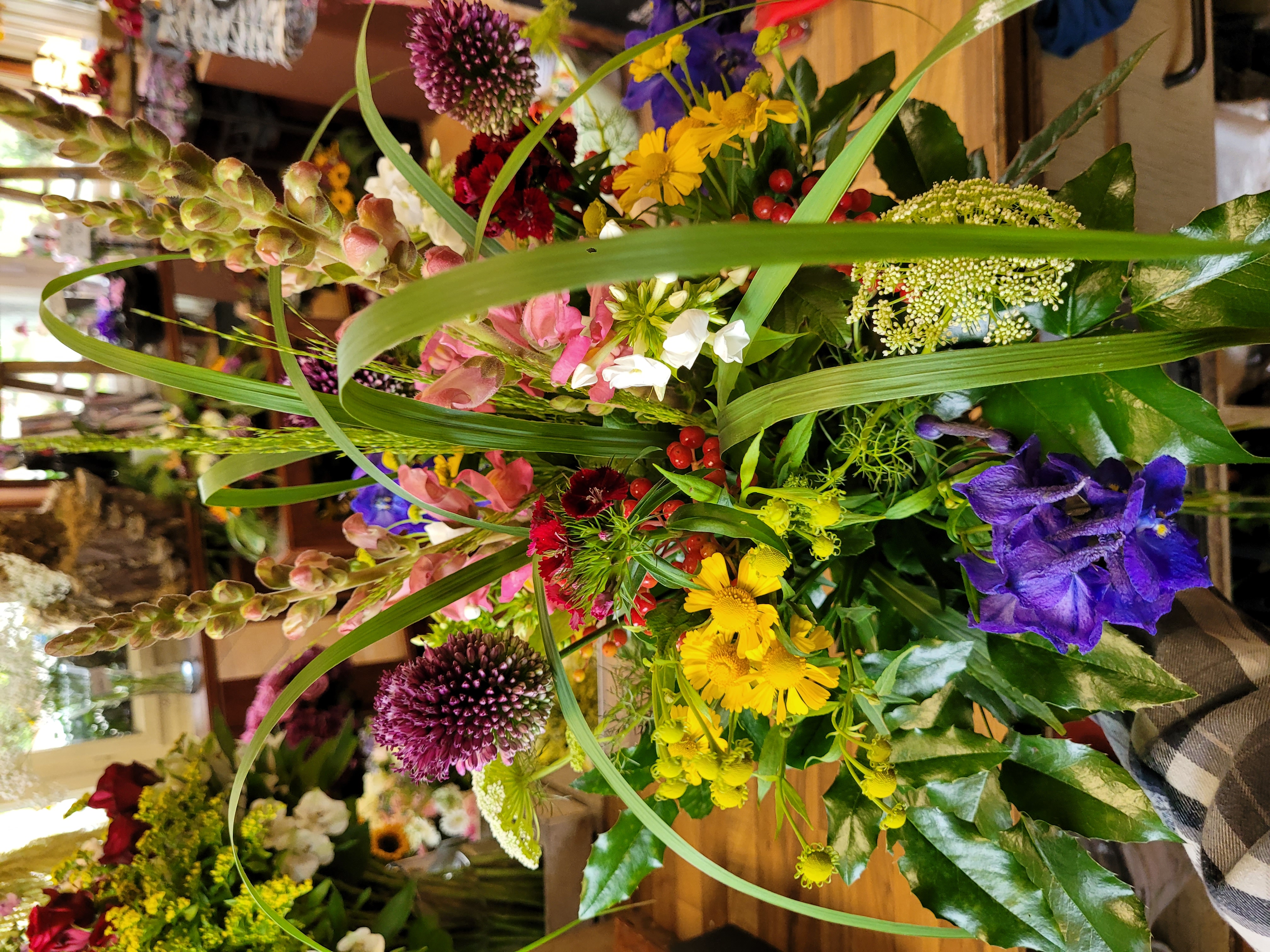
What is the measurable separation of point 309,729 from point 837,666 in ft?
4.78

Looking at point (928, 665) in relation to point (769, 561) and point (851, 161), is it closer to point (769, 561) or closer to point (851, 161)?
point (769, 561)

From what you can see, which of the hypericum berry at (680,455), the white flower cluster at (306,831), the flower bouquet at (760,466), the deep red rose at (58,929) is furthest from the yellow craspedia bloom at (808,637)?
the deep red rose at (58,929)

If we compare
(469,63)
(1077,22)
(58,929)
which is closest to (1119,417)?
(469,63)

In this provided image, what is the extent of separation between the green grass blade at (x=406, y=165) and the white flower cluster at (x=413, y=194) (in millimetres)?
Result: 107

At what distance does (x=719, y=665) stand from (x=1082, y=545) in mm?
175

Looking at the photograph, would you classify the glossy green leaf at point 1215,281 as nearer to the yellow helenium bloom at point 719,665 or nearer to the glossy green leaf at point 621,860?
the yellow helenium bloom at point 719,665

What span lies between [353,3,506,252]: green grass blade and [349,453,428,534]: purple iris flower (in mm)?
252

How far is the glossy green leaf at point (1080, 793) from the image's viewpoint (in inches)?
16.1

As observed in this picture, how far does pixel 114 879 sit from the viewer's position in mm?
747

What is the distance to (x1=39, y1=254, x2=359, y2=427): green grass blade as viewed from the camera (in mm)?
300

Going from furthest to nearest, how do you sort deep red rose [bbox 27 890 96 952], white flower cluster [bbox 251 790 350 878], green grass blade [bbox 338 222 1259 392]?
white flower cluster [bbox 251 790 350 878] < deep red rose [bbox 27 890 96 952] < green grass blade [bbox 338 222 1259 392]

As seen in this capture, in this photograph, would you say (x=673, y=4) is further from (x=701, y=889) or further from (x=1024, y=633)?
(x=701, y=889)

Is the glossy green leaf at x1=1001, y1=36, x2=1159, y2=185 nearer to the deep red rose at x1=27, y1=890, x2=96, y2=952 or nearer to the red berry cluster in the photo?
the red berry cluster

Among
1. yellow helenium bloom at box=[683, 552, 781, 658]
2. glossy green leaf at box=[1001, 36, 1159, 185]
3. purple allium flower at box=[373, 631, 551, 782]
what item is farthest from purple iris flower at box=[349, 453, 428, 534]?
glossy green leaf at box=[1001, 36, 1159, 185]
